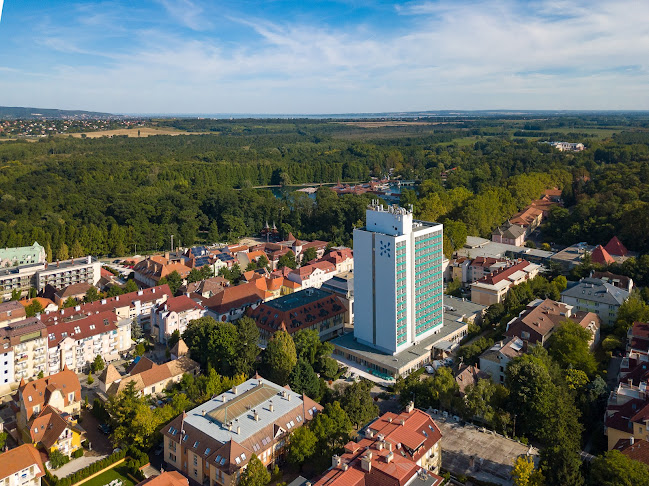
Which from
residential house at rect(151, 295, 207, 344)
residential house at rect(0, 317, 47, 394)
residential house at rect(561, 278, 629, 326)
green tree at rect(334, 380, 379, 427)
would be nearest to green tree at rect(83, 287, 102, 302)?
residential house at rect(151, 295, 207, 344)

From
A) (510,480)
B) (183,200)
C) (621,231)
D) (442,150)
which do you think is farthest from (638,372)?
(442,150)

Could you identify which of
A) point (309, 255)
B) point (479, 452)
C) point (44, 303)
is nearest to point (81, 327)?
point (44, 303)

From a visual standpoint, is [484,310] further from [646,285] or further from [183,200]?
[183,200]

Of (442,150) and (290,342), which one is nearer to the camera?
(290,342)

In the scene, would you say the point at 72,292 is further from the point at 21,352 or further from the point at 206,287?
the point at 21,352

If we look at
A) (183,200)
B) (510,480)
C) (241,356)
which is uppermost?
(183,200)
